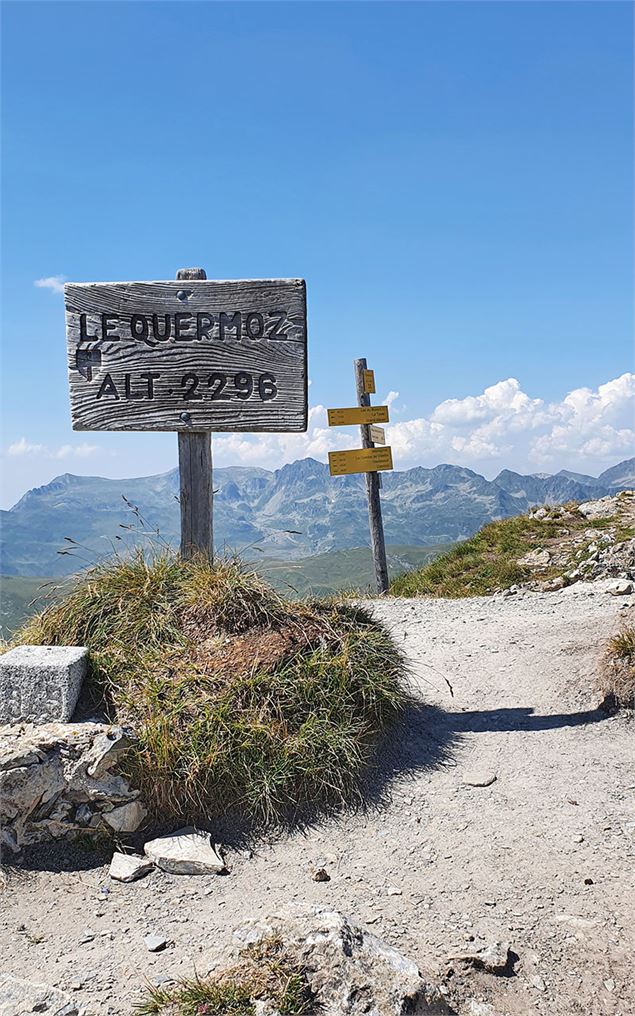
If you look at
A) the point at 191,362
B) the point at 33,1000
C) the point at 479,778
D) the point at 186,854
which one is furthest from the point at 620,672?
the point at 33,1000

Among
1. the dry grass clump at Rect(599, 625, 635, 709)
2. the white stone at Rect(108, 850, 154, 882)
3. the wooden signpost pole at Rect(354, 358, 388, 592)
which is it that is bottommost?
the white stone at Rect(108, 850, 154, 882)

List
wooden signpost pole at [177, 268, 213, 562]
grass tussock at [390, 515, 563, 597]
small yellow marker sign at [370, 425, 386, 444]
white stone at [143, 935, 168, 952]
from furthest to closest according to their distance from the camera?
1. small yellow marker sign at [370, 425, 386, 444]
2. grass tussock at [390, 515, 563, 597]
3. wooden signpost pole at [177, 268, 213, 562]
4. white stone at [143, 935, 168, 952]

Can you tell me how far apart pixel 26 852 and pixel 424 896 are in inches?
107

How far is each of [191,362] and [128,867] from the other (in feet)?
14.8

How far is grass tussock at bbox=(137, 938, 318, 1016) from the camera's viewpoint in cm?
325

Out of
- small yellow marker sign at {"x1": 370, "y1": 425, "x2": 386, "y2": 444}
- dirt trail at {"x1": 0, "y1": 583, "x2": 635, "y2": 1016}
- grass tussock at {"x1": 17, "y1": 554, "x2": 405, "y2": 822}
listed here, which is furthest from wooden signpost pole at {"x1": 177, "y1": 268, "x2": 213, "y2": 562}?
small yellow marker sign at {"x1": 370, "y1": 425, "x2": 386, "y2": 444}

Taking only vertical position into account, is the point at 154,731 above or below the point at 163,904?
above

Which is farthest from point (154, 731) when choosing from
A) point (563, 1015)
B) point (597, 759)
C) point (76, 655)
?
point (597, 759)

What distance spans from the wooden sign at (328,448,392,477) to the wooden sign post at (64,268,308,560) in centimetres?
565

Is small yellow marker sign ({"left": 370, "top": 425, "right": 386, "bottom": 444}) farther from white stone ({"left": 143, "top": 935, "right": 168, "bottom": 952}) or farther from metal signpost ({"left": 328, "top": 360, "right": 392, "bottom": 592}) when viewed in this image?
white stone ({"left": 143, "top": 935, "right": 168, "bottom": 952})

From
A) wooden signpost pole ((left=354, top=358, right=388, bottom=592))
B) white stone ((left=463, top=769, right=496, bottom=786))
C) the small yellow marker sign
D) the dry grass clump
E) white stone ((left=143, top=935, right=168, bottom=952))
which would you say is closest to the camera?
white stone ((left=143, top=935, right=168, bottom=952))

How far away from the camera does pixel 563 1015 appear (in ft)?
12.1

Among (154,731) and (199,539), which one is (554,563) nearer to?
(199,539)

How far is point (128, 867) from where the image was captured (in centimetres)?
494
